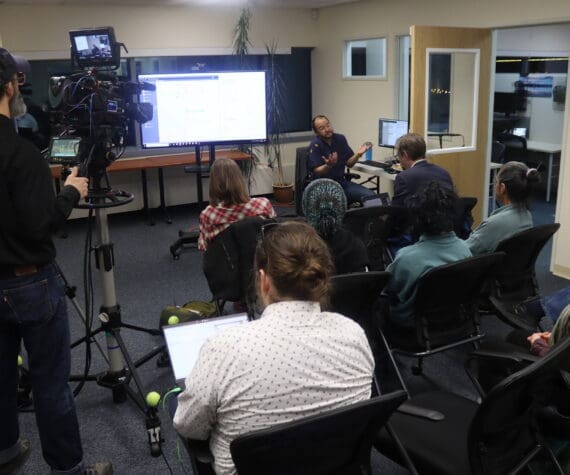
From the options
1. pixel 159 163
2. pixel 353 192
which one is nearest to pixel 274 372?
pixel 353 192

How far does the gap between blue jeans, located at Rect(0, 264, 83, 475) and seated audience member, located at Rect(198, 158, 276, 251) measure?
4.15 ft

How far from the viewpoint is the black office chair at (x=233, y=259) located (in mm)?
2881

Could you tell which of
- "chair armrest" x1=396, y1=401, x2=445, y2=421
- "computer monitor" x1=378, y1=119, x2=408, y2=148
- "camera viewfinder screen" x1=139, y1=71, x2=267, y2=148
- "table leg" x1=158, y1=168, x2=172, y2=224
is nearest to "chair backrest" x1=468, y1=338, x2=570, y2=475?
"chair armrest" x1=396, y1=401, x2=445, y2=421

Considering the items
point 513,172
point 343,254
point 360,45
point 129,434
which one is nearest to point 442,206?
point 343,254

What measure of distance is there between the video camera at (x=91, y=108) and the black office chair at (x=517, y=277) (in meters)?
1.81

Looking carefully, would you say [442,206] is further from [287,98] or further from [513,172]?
[287,98]

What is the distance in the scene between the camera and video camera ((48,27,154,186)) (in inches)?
91.9

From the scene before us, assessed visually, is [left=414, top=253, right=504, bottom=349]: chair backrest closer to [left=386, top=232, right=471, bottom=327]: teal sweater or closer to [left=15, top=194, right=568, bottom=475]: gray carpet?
[left=386, top=232, right=471, bottom=327]: teal sweater

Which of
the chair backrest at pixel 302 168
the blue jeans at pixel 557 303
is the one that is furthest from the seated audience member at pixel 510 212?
the chair backrest at pixel 302 168

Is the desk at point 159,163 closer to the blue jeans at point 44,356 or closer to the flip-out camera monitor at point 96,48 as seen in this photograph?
the flip-out camera monitor at point 96,48

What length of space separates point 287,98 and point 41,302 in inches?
232

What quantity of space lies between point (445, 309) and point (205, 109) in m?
3.47

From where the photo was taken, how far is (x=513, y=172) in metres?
2.99

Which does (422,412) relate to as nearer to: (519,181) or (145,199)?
(519,181)
